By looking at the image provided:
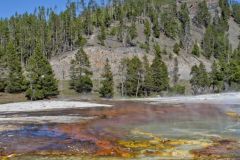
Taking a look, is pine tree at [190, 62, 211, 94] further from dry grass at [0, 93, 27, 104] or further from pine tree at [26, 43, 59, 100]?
dry grass at [0, 93, 27, 104]

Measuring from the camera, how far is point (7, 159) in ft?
75.4

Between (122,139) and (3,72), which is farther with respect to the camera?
(3,72)

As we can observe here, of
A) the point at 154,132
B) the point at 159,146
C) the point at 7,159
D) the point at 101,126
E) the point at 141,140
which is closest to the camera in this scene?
the point at 7,159

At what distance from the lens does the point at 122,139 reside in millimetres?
29484

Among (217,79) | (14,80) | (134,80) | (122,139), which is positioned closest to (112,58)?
(217,79)

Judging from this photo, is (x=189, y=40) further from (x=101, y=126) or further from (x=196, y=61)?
(x=101, y=126)

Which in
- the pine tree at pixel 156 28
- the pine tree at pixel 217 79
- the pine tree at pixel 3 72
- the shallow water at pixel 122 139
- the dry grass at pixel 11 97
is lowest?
the shallow water at pixel 122 139

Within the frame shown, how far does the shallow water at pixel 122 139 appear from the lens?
24.3 metres

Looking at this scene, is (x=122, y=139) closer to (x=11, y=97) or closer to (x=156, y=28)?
(x=11, y=97)

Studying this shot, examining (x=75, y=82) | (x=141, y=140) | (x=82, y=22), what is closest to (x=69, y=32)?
(x=82, y=22)

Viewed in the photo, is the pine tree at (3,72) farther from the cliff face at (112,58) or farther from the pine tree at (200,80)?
the pine tree at (200,80)

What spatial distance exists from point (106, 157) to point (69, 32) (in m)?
138

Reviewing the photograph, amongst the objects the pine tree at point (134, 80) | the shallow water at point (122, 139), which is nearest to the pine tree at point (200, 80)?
the pine tree at point (134, 80)

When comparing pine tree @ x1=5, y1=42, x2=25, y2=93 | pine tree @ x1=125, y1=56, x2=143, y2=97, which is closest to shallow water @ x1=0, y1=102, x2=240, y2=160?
pine tree @ x1=125, y1=56, x2=143, y2=97
